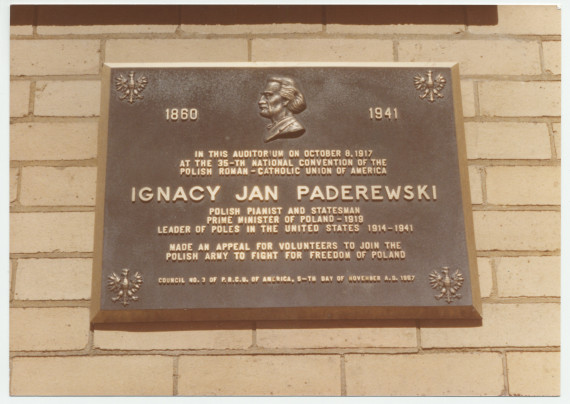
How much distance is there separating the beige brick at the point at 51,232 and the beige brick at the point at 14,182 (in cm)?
10

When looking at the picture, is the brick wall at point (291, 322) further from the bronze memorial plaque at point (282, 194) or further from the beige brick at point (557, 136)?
the bronze memorial plaque at point (282, 194)

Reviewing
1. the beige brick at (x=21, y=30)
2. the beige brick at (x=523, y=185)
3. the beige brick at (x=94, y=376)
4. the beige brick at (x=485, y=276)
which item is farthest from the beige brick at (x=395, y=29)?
the beige brick at (x=94, y=376)

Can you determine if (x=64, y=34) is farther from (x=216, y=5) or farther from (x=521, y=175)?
(x=521, y=175)

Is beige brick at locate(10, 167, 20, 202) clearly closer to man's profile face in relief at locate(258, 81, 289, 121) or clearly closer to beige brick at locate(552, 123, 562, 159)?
man's profile face in relief at locate(258, 81, 289, 121)

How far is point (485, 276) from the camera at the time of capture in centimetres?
288

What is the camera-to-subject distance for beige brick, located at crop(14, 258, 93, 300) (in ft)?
9.28

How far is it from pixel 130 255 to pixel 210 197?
493 millimetres

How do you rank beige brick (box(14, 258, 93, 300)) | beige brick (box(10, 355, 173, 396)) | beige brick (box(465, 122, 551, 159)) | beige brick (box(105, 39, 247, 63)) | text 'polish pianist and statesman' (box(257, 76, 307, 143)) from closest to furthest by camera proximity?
beige brick (box(10, 355, 173, 396)), beige brick (box(14, 258, 93, 300)), text 'polish pianist and statesman' (box(257, 76, 307, 143)), beige brick (box(465, 122, 551, 159)), beige brick (box(105, 39, 247, 63))

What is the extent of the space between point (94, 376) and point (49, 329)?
1.10ft

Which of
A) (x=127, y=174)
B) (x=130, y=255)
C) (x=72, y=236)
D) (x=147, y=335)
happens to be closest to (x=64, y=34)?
(x=127, y=174)

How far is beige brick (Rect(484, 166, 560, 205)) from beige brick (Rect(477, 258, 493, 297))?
13.1 inches

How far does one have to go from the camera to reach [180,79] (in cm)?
304

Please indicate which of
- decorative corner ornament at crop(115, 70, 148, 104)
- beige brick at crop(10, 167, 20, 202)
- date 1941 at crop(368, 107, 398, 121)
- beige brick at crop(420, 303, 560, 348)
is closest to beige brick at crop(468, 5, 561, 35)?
date 1941 at crop(368, 107, 398, 121)

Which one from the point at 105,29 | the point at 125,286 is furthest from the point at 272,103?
the point at 125,286
